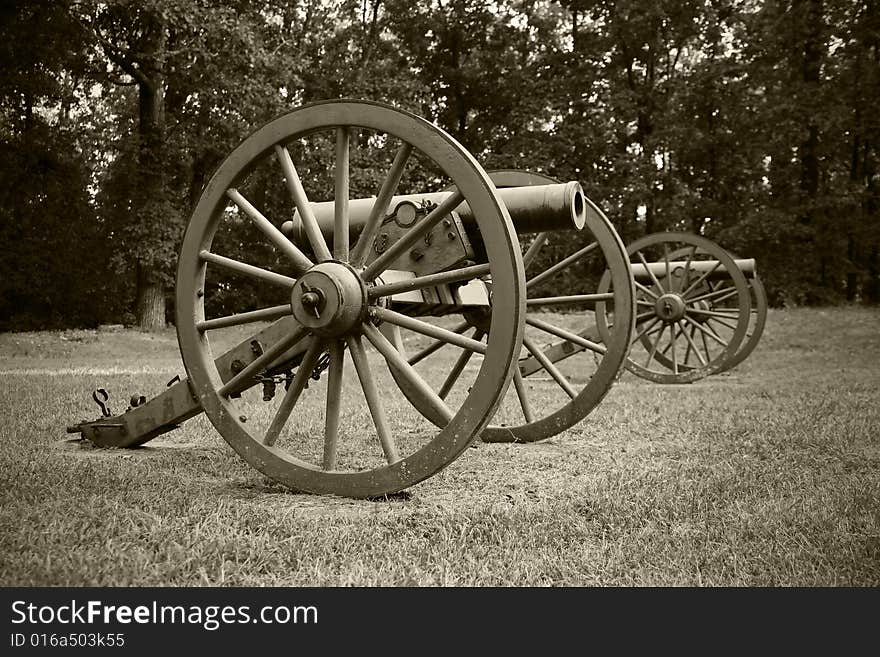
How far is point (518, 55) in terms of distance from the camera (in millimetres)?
26578

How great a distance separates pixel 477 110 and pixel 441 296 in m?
22.7

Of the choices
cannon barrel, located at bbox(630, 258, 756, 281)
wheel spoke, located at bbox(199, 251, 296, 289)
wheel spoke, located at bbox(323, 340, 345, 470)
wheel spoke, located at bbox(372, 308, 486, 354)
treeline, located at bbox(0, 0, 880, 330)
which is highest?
treeline, located at bbox(0, 0, 880, 330)

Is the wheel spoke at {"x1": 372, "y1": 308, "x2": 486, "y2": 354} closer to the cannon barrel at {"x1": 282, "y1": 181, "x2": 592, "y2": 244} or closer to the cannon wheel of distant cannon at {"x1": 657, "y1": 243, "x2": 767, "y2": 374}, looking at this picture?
the cannon barrel at {"x1": 282, "y1": 181, "x2": 592, "y2": 244}

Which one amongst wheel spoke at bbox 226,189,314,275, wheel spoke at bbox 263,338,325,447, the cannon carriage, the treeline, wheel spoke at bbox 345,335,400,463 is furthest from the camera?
the treeline

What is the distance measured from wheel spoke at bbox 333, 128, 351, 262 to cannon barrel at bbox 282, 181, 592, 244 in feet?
2.14

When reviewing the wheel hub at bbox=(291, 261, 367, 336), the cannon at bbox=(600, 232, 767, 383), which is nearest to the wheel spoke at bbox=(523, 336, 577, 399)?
the wheel hub at bbox=(291, 261, 367, 336)

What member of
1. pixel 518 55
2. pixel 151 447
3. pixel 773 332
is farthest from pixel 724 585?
pixel 518 55

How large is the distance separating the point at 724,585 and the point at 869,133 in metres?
23.8

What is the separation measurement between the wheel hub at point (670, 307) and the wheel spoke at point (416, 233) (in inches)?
298

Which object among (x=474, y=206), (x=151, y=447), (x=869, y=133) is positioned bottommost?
(x=151, y=447)

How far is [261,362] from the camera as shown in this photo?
156 inches

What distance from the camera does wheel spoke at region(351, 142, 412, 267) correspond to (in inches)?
141
